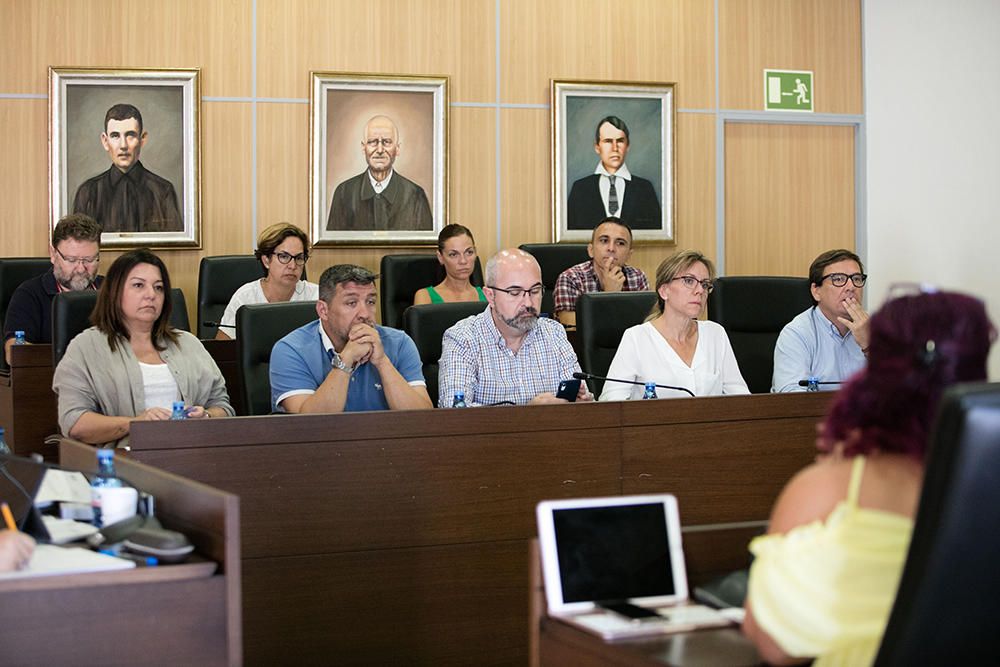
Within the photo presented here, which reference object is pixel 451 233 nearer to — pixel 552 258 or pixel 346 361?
pixel 552 258

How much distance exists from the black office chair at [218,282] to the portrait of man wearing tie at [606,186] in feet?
6.31

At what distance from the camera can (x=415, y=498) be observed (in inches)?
122

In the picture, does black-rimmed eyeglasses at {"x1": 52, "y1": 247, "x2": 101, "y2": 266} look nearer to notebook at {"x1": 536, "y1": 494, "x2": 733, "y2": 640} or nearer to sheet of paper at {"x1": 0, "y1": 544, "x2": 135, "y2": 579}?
sheet of paper at {"x1": 0, "y1": 544, "x2": 135, "y2": 579}

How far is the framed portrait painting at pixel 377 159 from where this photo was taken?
6578 millimetres

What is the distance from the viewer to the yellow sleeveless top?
150cm

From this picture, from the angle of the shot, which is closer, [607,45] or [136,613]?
[136,613]

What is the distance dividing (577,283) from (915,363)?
14.7 ft

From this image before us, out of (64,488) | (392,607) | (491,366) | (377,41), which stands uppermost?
(377,41)

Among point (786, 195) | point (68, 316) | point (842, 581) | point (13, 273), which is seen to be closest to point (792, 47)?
point (786, 195)

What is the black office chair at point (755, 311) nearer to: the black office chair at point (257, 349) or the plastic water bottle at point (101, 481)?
the black office chair at point (257, 349)

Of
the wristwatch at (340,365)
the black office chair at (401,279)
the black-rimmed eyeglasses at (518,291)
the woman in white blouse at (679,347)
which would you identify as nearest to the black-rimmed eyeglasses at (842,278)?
the woman in white blouse at (679,347)

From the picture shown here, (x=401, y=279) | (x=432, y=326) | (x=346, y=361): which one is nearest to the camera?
(x=346, y=361)

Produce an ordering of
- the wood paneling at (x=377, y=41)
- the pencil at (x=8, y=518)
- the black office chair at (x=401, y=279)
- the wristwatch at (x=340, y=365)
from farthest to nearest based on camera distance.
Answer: the wood paneling at (x=377, y=41) → the black office chair at (x=401, y=279) → the wristwatch at (x=340, y=365) → the pencil at (x=8, y=518)

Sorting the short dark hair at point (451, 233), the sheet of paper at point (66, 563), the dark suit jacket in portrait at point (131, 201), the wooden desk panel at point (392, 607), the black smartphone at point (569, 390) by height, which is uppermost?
the dark suit jacket in portrait at point (131, 201)
